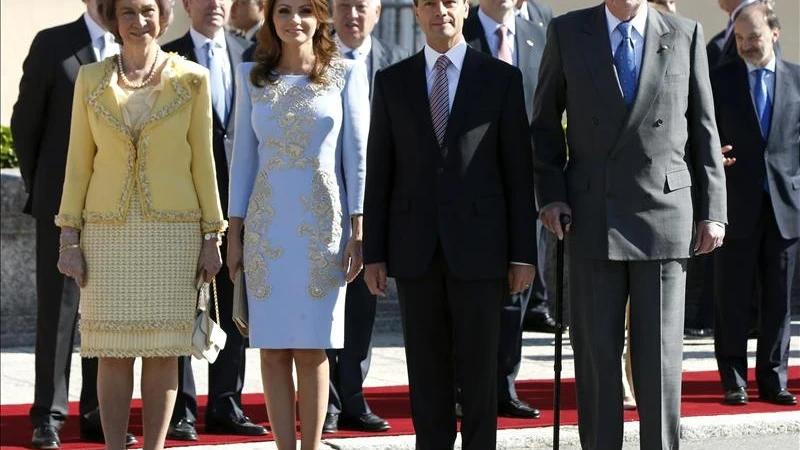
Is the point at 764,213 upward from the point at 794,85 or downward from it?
downward

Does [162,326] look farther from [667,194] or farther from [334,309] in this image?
[667,194]

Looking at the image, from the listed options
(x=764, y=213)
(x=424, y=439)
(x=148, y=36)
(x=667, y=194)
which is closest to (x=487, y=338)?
(x=424, y=439)

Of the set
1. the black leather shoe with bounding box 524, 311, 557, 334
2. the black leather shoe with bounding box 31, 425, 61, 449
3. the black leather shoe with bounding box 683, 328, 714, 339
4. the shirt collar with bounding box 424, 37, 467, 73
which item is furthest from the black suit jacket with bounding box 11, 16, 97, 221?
the black leather shoe with bounding box 683, 328, 714, 339

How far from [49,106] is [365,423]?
2.07 metres

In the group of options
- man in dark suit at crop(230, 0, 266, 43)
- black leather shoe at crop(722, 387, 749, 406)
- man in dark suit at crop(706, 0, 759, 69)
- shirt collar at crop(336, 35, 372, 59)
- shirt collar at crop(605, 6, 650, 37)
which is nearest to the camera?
shirt collar at crop(605, 6, 650, 37)

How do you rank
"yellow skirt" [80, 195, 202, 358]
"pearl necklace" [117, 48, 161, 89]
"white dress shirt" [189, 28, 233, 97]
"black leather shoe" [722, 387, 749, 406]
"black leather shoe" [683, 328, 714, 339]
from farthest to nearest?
"black leather shoe" [683, 328, 714, 339] < "black leather shoe" [722, 387, 749, 406] < "white dress shirt" [189, 28, 233, 97] < "pearl necklace" [117, 48, 161, 89] < "yellow skirt" [80, 195, 202, 358]

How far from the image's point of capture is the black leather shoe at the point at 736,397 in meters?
8.91

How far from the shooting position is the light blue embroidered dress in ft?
22.1

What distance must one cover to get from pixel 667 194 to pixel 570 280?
526mm

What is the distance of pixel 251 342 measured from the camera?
6.78 metres

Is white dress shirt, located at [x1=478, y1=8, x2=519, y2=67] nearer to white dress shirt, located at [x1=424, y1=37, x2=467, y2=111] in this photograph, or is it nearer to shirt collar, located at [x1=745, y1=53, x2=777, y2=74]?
shirt collar, located at [x1=745, y1=53, x2=777, y2=74]

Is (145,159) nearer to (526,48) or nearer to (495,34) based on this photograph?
(495,34)

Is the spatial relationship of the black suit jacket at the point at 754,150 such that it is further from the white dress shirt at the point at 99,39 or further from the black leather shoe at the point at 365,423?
the white dress shirt at the point at 99,39

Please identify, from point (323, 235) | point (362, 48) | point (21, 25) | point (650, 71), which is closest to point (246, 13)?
point (362, 48)
